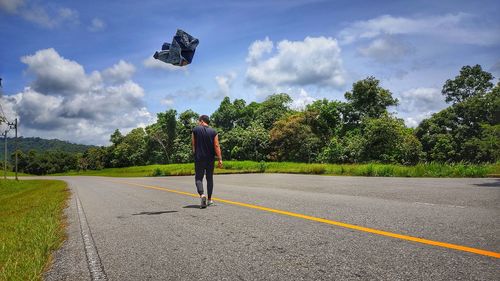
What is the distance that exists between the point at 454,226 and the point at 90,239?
17.6 feet

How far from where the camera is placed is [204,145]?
8.80 m

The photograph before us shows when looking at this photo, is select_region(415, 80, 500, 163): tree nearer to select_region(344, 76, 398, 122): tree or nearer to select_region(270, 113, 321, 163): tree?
select_region(344, 76, 398, 122): tree

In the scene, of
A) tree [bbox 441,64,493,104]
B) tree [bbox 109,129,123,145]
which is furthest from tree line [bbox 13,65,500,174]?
tree [bbox 109,129,123,145]

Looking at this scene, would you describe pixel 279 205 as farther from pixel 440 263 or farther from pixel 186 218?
pixel 440 263

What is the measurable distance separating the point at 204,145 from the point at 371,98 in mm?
57734

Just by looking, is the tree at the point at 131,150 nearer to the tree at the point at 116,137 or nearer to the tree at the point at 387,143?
the tree at the point at 116,137

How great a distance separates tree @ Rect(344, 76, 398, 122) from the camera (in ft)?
200

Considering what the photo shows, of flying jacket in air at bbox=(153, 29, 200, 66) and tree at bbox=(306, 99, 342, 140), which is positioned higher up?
tree at bbox=(306, 99, 342, 140)

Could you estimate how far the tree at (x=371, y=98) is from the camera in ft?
200

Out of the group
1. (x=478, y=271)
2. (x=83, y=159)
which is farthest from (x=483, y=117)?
(x=83, y=159)

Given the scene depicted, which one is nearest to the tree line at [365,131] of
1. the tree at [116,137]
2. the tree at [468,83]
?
the tree at [468,83]

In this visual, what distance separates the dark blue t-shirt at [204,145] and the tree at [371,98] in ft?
183

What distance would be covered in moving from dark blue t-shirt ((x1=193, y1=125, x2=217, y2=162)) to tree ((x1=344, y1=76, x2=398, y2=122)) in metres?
55.8

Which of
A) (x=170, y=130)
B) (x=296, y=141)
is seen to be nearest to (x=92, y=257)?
(x=296, y=141)
